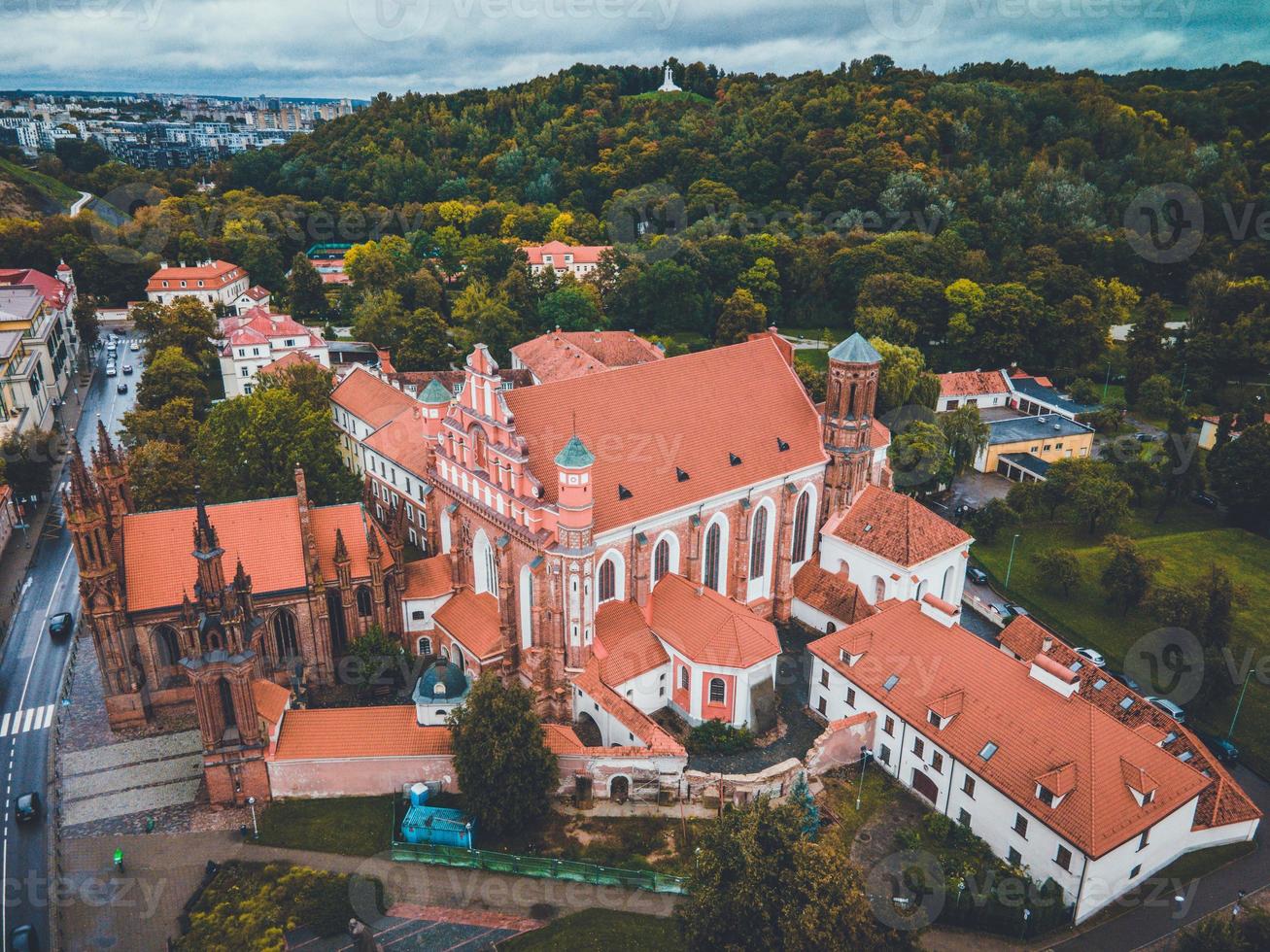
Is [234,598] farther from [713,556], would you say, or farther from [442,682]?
[713,556]

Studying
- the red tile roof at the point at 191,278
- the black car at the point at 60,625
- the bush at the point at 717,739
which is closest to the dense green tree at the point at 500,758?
the bush at the point at 717,739

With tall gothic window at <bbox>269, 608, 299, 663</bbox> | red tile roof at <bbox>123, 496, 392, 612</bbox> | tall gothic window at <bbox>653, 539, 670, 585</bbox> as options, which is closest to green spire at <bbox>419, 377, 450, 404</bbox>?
red tile roof at <bbox>123, 496, 392, 612</bbox>

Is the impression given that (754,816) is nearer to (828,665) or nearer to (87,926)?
(828,665)

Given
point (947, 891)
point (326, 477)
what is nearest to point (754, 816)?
point (947, 891)

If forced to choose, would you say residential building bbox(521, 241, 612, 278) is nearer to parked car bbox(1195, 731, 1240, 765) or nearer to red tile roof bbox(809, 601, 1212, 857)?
red tile roof bbox(809, 601, 1212, 857)

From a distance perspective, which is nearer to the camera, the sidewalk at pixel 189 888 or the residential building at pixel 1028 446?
the sidewalk at pixel 189 888

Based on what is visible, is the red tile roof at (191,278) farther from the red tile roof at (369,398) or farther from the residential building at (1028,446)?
the residential building at (1028,446)
